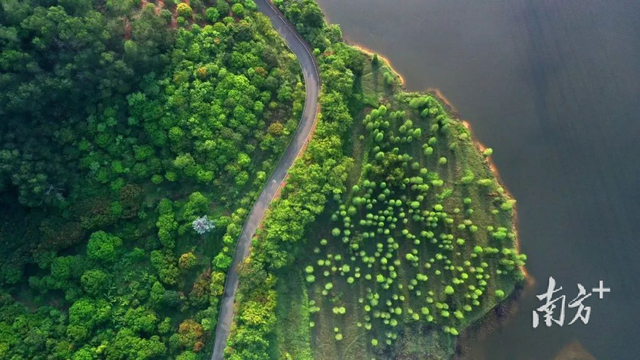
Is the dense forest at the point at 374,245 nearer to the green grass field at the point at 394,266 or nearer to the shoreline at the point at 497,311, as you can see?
the green grass field at the point at 394,266

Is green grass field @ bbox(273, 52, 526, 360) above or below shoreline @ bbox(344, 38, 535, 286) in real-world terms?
below

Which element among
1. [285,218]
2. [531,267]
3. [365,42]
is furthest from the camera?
[365,42]

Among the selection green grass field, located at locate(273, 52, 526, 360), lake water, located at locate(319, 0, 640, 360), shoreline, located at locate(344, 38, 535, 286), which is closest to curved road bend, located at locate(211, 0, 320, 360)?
green grass field, located at locate(273, 52, 526, 360)

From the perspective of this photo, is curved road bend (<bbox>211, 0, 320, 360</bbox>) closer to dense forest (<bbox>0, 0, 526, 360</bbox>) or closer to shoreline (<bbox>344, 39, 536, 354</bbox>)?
dense forest (<bbox>0, 0, 526, 360</bbox>)

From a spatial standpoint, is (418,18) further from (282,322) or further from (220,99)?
(282,322)

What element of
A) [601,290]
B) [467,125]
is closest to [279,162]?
[467,125]

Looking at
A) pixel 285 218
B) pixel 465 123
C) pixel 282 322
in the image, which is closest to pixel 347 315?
pixel 282 322

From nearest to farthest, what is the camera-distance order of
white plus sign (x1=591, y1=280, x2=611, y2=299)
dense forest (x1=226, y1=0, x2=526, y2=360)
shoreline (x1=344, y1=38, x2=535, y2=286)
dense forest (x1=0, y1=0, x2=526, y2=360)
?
dense forest (x1=0, y1=0, x2=526, y2=360) → dense forest (x1=226, y1=0, x2=526, y2=360) → white plus sign (x1=591, y1=280, x2=611, y2=299) → shoreline (x1=344, y1=38, x2=535, y2=286)

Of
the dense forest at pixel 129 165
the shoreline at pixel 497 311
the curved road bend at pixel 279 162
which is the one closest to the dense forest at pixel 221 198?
the dense forest at pixel 129 165
